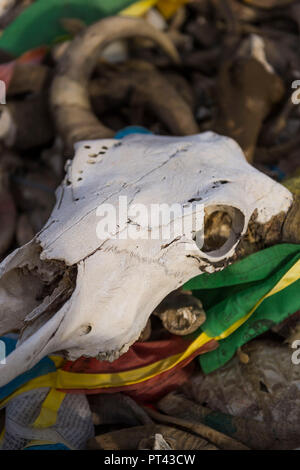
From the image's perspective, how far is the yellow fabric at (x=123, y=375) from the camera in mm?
1288

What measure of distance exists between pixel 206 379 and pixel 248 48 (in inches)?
50.8

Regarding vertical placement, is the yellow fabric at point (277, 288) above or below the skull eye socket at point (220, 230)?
below

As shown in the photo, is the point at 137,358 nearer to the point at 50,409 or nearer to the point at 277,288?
the point at 50,409

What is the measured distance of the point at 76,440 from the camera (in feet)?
3.99

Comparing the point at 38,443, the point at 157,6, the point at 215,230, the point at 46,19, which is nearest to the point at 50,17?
the point at 46,19

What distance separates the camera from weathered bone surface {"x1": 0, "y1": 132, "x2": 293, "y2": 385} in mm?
1056

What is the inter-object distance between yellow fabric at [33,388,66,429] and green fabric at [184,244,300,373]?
403mm

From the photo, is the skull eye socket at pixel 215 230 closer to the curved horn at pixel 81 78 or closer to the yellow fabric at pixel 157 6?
the curved horn at pixel 81 78

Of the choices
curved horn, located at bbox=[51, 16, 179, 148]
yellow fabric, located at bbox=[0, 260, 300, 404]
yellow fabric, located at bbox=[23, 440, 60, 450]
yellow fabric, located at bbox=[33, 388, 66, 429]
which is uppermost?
curved horn, located at bbox=[51, 16, 179, 148]

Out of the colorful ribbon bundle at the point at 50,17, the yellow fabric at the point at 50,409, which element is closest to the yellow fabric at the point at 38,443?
the yellow fabric at the point at 50,409

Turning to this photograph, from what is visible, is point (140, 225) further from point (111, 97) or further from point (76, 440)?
point (111, 97)

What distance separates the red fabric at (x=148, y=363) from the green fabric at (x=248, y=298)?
0.14 ft

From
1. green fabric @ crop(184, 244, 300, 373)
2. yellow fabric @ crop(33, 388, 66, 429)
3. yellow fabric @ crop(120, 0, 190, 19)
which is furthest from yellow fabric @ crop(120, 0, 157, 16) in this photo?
yellow fabric @ crop(33, 388, 66, 429)

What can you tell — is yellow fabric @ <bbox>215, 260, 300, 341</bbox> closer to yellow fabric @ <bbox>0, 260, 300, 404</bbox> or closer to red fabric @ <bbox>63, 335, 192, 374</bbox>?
yellow fabric @ <bbox>0, 260, 300, 404</bbox>
